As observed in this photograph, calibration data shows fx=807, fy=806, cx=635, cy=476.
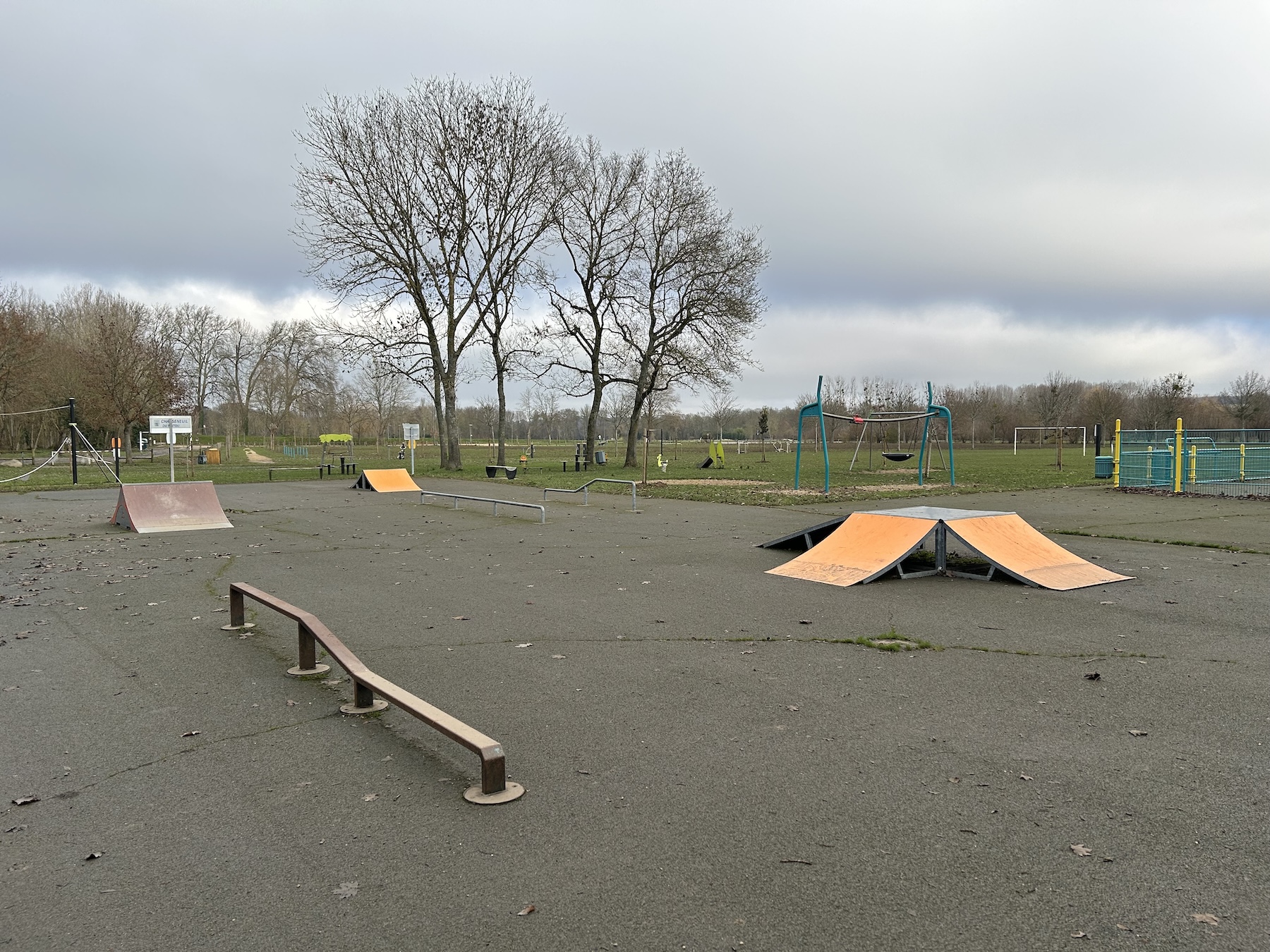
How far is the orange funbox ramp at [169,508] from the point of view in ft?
47.3

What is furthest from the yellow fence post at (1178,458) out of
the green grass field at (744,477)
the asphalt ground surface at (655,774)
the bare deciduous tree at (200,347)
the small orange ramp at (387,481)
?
the bare deciduous tree at (200,347)

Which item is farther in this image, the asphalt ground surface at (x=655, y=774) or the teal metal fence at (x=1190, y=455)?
the teal metal fence at (x=1190, y=455)

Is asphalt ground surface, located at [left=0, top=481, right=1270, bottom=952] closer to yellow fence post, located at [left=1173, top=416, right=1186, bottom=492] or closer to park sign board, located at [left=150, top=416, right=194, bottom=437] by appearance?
yellow fence post, located at [left=1173, top=416, right=1186, bottom=492]

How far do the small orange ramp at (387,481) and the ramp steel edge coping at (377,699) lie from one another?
1708cm

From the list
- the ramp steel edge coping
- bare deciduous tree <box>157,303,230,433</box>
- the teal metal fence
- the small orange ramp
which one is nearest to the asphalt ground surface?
the ramp steel edge coping

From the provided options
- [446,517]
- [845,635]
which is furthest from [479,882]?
[446,517]

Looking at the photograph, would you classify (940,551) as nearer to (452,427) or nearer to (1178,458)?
(1178,458)

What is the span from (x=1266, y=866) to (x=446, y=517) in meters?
14.7

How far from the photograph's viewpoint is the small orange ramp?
23.5 meters

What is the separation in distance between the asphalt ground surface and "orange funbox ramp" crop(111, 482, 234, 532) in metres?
6.98

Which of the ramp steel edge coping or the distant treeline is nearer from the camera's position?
the ramp steel edge coping

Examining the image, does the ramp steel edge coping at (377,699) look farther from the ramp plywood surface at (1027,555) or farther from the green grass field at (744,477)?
the green grass field at (744,477)

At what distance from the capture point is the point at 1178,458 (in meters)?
20.6

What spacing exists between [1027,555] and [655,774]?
6.52 meters
